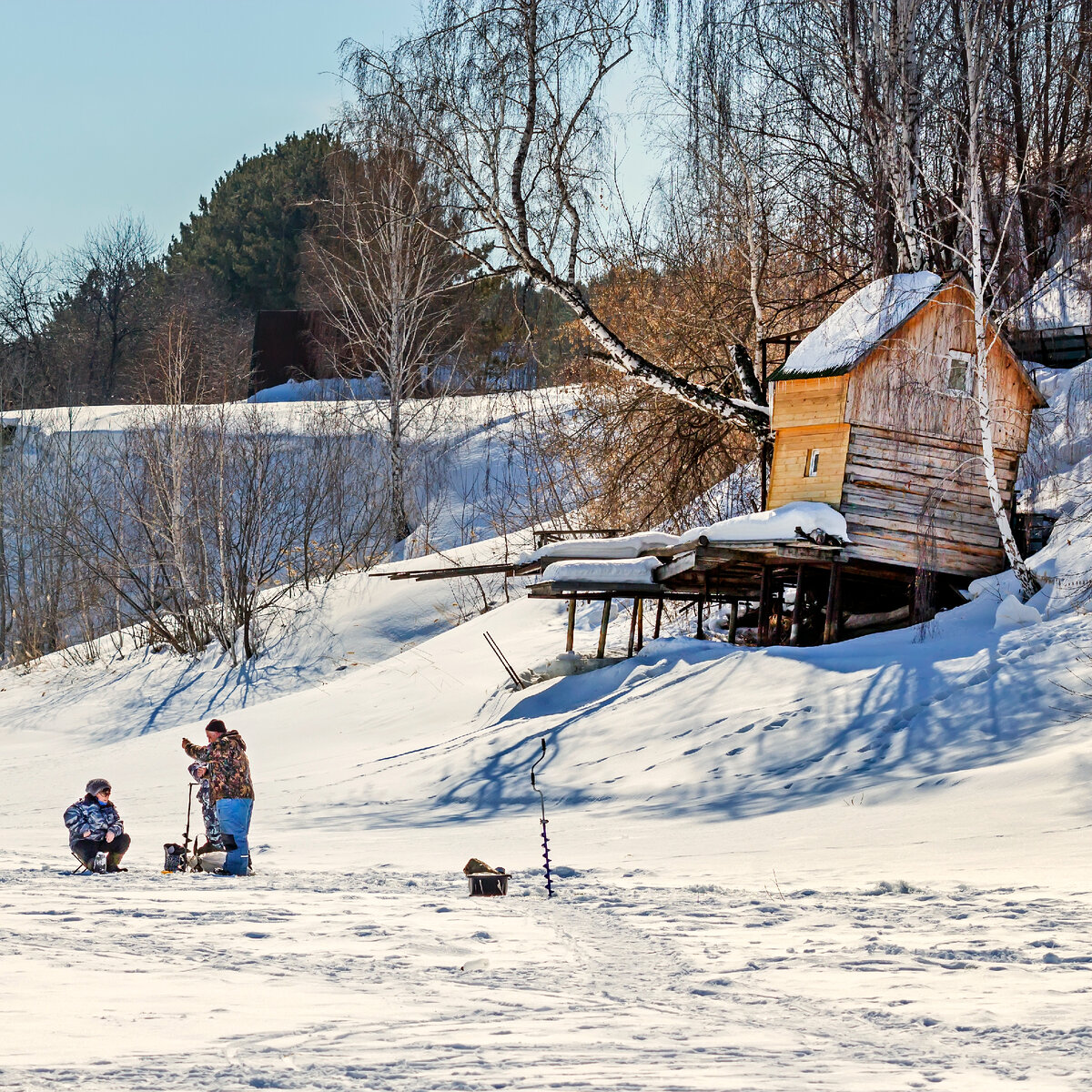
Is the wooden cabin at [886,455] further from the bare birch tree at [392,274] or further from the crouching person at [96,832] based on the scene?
the bare birch tree at [392,274]

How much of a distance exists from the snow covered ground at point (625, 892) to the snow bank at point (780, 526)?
1778 mm

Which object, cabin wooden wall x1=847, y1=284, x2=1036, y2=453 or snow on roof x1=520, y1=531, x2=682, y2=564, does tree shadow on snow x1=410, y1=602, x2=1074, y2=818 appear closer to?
snow on roof x1=520, y1=531, x2=682, y2=564

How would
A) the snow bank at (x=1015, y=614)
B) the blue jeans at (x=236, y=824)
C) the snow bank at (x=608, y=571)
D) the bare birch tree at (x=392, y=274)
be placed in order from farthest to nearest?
1. the bare birch tree at (x=392, y=274)
2. the snow bank at (x=608, y=571)
3. the snow bank at (x=1015, y=614)
4. the blue jeans at (x=236, y=824)

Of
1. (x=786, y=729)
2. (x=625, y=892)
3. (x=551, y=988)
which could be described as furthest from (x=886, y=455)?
(x=551, y=988)

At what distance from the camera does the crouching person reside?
465 inches

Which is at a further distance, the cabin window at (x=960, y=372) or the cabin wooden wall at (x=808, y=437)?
the cabin wooden wall at (x=808, y=437)

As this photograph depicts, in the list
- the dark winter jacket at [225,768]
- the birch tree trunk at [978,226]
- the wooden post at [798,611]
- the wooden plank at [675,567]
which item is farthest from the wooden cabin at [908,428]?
the dark winter jacket at [225,768]

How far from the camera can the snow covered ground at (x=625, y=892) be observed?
5195 mm

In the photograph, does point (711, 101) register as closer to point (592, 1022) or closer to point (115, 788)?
point (115, 788)

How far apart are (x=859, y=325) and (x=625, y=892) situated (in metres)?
12.4

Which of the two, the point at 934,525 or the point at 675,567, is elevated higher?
the point at 934,525

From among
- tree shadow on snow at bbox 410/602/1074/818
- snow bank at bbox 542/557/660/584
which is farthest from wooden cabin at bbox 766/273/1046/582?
snow bank at bbox 542/557/660/584

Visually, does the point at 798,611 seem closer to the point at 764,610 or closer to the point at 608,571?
the point at 764,610

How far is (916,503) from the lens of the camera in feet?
68.0
